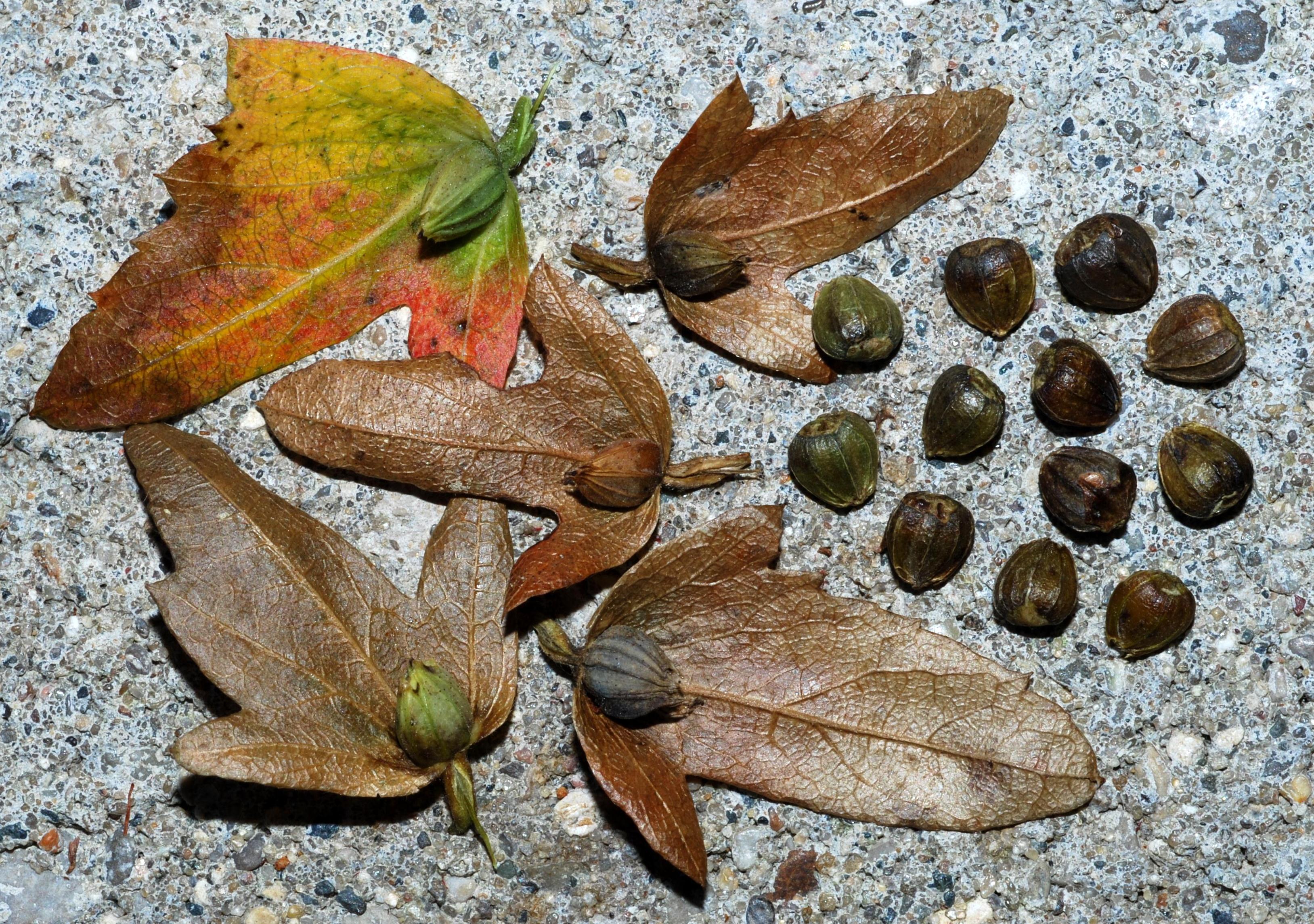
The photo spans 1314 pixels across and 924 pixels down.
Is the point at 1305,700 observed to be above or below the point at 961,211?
below

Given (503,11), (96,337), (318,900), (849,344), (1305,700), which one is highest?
(503,11)

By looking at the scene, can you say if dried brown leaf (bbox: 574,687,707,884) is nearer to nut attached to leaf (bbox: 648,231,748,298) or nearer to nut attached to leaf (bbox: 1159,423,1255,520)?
nut attached to leaf (bbox: 648,231,748,298)

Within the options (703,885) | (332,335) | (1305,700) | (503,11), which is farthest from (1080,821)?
(503,11)

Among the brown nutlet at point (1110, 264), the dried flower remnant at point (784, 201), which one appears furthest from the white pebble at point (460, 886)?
the brown nutlet at point (1110, 264)

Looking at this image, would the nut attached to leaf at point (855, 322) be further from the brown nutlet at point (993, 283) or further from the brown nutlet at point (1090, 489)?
the brown nutlet at point (1090, 489)

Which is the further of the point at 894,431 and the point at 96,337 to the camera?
the point at 894,431

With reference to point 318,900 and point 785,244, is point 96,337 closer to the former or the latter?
point 318,900

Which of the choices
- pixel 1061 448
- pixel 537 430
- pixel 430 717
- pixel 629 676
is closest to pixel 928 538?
pixel 1061 448
